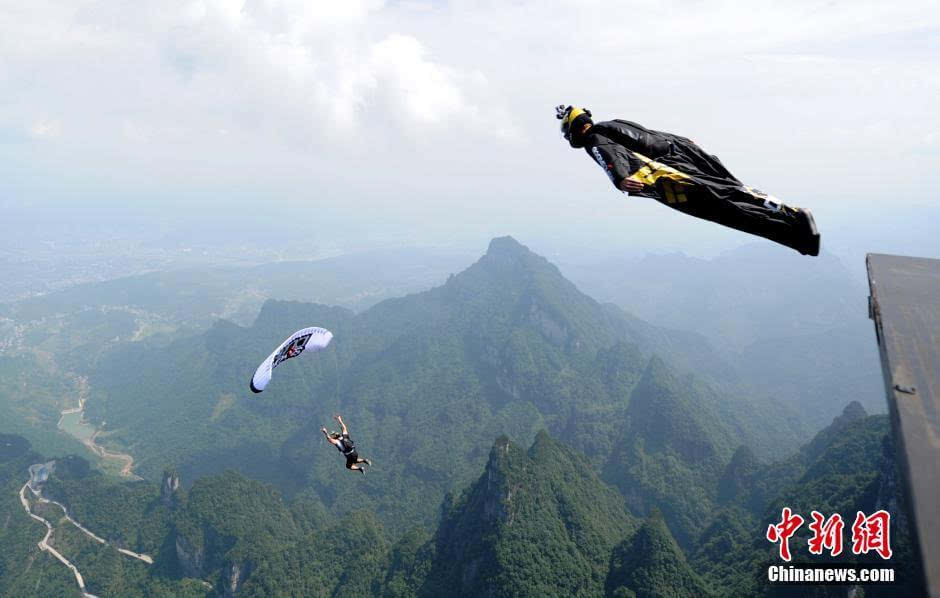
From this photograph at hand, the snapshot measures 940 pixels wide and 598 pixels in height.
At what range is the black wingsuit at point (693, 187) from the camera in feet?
18.1

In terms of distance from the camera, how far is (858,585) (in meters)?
37.2

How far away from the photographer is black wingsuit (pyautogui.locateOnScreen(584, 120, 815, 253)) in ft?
18.1

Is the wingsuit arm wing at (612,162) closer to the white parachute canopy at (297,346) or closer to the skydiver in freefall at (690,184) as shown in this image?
the skydiver in freefall at (690,184)

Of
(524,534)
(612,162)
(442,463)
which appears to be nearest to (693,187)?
(612,162)

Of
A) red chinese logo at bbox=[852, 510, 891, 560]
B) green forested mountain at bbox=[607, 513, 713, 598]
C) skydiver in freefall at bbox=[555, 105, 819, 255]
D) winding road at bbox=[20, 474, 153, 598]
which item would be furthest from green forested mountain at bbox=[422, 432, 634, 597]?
skydiver in freefall at bbox=[555, 105, 819, 255]

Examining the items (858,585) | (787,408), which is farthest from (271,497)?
(787,408)

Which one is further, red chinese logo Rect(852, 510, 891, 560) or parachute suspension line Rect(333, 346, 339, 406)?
parachute suspension line Rect(333, 346, 339, 406)

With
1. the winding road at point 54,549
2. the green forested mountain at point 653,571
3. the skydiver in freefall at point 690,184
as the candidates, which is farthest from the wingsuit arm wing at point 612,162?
the winding road at point 54,549

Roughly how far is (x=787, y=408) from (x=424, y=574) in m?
140

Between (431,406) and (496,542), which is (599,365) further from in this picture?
(496,542)

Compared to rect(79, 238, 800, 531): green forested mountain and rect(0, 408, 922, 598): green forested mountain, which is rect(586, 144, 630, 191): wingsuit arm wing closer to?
rect(0, 408, 922, 598): green forested mountain

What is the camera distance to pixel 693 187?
5570 mm

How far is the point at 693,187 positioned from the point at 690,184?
5cm

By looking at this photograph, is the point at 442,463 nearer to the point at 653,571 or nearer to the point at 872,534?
the point at 653,571
